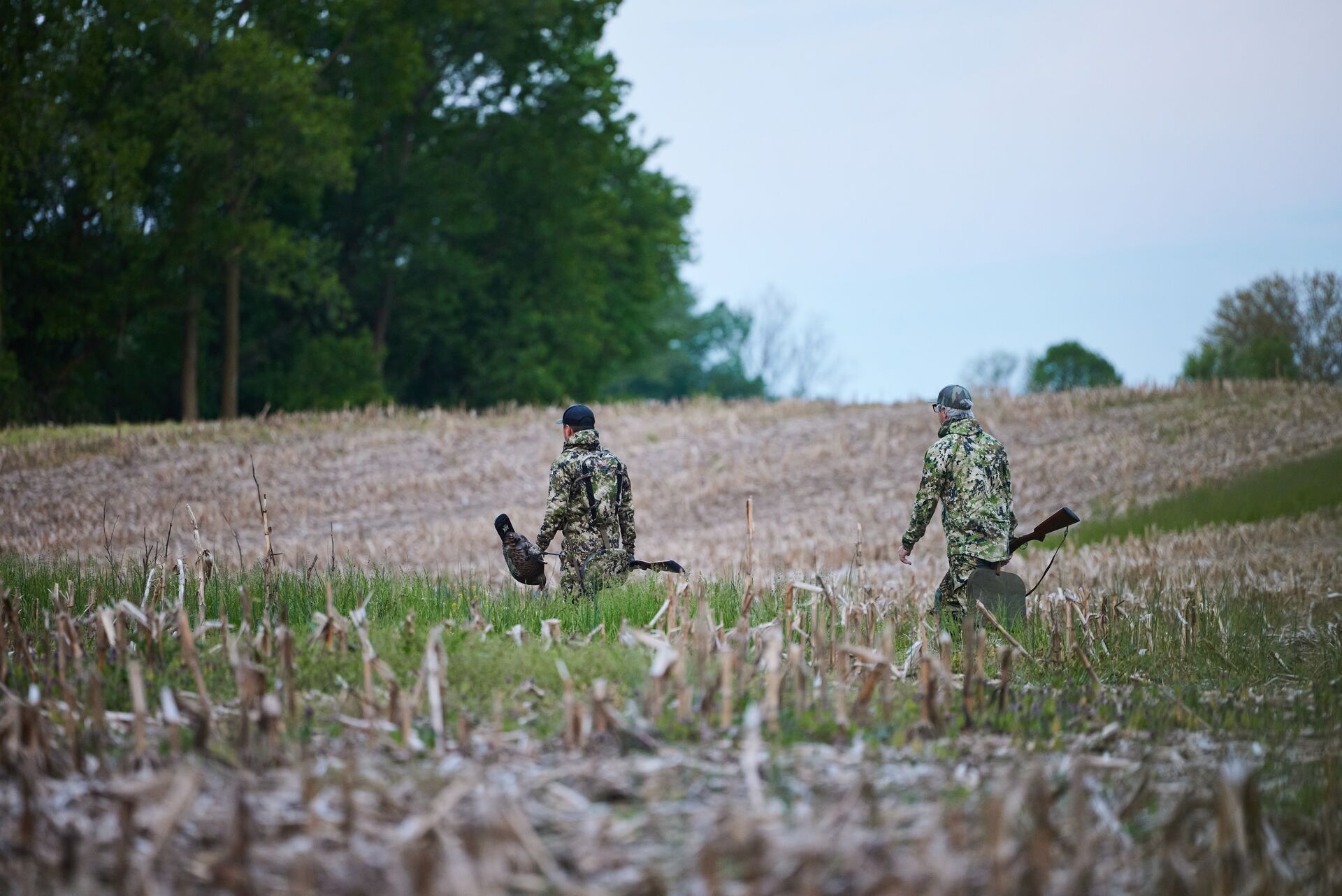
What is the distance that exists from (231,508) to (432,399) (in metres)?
18.5

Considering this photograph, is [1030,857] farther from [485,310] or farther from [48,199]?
[485,310]

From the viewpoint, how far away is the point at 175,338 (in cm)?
3434

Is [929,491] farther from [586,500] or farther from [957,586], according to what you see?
[586,500]

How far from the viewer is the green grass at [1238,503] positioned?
1923cm

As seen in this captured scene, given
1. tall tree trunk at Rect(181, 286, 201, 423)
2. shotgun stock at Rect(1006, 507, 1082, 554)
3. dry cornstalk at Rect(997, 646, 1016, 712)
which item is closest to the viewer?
dry cornstalk at Rect(997, 646, 1016, 712)

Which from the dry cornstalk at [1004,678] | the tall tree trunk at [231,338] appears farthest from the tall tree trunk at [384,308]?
the dry cornstalk at [1004,678]

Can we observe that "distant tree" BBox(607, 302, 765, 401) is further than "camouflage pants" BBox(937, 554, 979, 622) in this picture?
Yes

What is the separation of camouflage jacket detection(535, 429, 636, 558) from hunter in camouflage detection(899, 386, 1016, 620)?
2257 millimetres

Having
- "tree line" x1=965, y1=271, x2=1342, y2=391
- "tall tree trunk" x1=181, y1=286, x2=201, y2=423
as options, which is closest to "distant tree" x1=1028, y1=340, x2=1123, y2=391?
"tree line" x1=965, y1=271, x2=1342, y2=391

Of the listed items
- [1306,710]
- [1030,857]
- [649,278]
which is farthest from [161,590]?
[649,278]

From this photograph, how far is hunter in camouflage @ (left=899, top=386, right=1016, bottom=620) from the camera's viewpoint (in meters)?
9.26

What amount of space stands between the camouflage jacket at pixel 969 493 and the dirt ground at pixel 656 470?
6.75 metres

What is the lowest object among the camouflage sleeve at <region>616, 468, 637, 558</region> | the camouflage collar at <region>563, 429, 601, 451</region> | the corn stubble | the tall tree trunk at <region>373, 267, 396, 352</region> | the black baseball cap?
the corn stubble

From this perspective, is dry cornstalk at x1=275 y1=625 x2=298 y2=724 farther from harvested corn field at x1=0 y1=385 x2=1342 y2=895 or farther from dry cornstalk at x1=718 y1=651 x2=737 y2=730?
dry cornstalk at x1=718 y1=651 x2=737 y2=730
